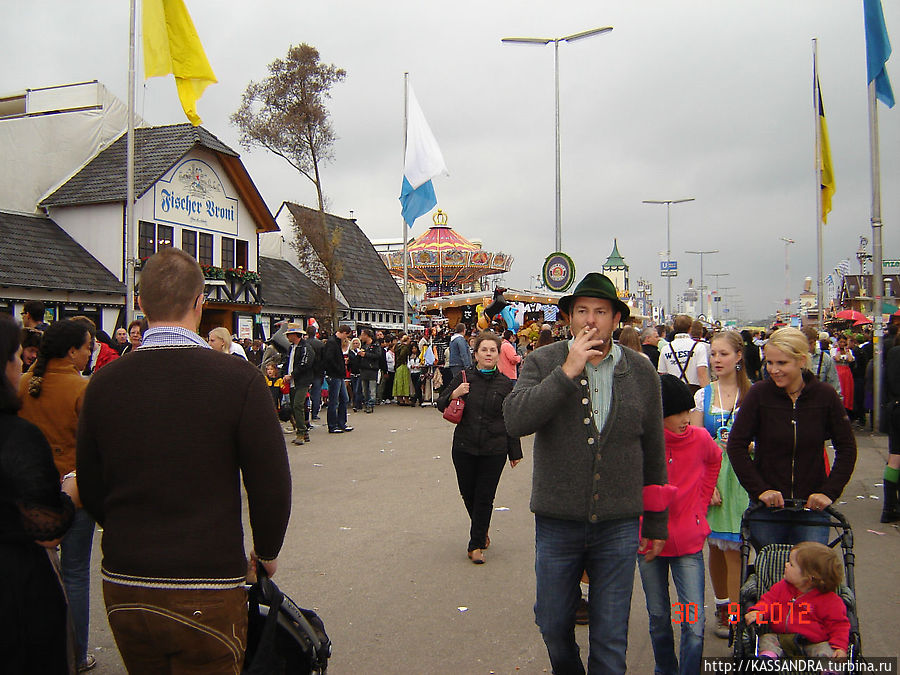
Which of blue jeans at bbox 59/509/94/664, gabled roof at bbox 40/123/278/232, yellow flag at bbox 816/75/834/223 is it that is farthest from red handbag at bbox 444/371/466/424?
gabled roof at bbox 40/123/278/232

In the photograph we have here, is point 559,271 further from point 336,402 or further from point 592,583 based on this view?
point 592,583

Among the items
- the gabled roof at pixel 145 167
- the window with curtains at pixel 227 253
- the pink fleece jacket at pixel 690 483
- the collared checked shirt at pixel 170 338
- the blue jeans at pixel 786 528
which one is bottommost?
the blue jeans at pixel 786 528

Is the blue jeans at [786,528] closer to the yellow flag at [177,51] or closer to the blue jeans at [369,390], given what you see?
the yellow flag at [177,51]

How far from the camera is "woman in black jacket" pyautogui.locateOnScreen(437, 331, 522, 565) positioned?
6.48m

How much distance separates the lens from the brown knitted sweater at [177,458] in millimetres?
2379

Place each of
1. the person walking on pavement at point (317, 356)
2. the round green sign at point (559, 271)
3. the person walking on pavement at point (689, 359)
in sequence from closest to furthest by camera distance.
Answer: the person walking on pavement at point (689, 359) < the person walking on pavement at point (317, 356) < the round green sign at point (559, 271)

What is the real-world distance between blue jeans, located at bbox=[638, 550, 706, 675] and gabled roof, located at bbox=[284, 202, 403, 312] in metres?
34.7

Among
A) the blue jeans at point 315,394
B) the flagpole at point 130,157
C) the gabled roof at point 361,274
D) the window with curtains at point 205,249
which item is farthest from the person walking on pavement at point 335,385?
the gabled roof at point 361,274

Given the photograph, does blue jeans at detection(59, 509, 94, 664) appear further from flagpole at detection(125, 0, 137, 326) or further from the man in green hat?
flagpole at detection(125, 0, 137, 326)

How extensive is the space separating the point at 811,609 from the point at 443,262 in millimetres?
47145

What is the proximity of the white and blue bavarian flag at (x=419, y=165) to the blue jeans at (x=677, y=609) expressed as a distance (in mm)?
17358

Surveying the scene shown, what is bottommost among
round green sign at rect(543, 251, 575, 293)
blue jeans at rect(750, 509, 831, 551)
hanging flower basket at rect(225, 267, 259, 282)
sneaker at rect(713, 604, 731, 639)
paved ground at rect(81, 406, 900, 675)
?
paved ground at rect(81, 406, 900, 675)

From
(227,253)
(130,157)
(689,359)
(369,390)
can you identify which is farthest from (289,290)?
(689,359)

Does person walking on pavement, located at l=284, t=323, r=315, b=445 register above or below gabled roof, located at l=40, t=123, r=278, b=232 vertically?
below
